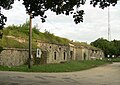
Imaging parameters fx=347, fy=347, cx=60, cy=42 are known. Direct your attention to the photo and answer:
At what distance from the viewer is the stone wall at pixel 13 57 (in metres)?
34.6

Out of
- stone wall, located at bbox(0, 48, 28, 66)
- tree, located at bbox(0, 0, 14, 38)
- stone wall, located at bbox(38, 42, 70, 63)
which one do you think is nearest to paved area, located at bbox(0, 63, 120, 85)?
tree, located at bbox(0, 0, 14, 38)

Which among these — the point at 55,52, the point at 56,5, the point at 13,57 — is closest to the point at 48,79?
the point at 56,5

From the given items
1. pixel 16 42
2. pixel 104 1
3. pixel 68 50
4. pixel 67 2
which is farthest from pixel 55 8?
pixel 68 50

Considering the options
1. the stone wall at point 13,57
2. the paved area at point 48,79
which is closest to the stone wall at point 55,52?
the stone wall at point 13,57

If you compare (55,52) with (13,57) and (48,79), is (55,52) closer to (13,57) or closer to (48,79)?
(13,57)

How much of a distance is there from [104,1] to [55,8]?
237cm

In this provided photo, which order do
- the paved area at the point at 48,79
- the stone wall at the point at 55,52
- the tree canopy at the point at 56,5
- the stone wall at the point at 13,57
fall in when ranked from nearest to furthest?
the tree canopy at the point at 56,5, the paved area at the point at 48,79, the stone wall at the point at 13,57, the stone wall at the point at 55,52

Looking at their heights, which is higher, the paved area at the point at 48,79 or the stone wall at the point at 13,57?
the stone wall at the point at 13,57

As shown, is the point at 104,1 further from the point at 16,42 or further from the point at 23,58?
the point at 16,42

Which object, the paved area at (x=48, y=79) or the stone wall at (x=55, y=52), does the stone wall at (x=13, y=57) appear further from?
the paved area at (x=48, y=79)

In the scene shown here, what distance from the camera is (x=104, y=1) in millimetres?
16391

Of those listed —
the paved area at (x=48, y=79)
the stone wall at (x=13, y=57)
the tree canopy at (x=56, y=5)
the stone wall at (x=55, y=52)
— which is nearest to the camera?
the tree canopy at (x=56, y=5)

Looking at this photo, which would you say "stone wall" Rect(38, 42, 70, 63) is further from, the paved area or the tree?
the tree

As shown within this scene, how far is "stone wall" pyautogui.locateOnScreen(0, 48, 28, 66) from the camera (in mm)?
34581
